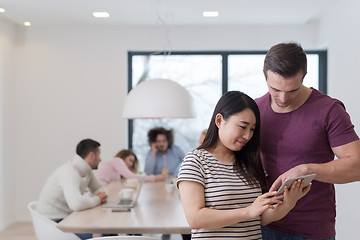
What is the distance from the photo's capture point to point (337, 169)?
1715 mm

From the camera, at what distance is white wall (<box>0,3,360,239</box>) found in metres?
6.03

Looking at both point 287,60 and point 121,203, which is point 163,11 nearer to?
point 121,203

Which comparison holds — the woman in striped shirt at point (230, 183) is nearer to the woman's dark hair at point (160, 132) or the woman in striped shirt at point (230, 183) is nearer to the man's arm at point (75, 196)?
the man's arm at point (75, 196)

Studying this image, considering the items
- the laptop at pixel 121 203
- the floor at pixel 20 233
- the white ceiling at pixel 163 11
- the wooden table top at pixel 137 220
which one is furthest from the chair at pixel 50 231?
the white ceiling at pixel 163 11

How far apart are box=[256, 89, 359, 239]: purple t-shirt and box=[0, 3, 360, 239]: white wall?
13.9ft

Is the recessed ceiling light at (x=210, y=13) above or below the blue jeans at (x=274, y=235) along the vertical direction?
above

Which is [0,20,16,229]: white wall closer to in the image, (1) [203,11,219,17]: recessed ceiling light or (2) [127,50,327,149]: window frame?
(2) [127,50,327,149]: window frame

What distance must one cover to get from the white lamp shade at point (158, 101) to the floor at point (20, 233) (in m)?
1.96

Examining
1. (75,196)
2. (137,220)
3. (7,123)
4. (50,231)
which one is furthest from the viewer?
(7,123)

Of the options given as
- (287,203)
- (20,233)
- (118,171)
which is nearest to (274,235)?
(287,203)

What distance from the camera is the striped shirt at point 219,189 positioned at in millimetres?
1714

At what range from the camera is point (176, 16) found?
5410 mm

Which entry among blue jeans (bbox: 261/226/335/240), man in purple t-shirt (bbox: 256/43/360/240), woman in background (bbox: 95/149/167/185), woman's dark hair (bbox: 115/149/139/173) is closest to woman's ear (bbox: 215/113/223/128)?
man in purple t-shirt (bbox: 256/43/360/240)

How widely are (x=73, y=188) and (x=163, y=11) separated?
2.44 metres
